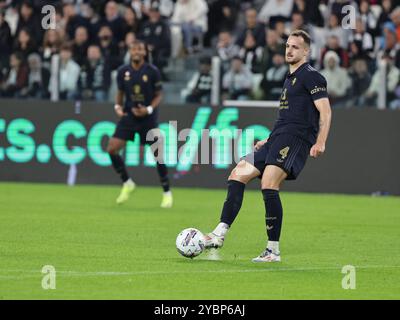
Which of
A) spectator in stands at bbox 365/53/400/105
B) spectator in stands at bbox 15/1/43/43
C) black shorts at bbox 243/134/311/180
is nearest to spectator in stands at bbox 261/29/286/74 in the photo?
spectator in stands at bbox 365/53/400/105

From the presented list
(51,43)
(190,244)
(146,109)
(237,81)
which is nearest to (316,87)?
(190,244)

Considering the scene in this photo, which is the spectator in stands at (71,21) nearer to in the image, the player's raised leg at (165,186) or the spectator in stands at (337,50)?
the spectator in stands at (337,50)

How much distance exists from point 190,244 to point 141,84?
23.6ft

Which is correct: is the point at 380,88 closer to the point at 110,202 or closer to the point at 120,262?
the point at 110,202

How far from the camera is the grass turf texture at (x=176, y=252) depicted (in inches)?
357

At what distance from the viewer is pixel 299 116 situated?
36.1 ft

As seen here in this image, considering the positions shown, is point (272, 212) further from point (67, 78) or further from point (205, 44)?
point (205, 44)

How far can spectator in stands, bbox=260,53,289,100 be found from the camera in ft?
70.8

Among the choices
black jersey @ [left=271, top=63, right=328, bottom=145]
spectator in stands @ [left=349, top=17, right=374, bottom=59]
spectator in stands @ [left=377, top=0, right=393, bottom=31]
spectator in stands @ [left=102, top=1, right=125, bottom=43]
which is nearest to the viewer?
black jersey @ [left=271, top=63, right=328, bottom=145]

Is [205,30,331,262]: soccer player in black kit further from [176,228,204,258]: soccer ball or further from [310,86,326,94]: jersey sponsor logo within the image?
[176,228,204,258]: soccer ball

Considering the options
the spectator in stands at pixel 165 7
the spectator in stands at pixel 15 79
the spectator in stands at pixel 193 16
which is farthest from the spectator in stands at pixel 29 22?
the spectator in stands at pixel 193 16

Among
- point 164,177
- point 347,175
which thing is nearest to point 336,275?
point 164,177

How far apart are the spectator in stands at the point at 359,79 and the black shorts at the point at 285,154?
34.2 ft

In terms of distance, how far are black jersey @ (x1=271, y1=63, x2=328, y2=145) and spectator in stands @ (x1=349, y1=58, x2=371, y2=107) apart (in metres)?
10.4
